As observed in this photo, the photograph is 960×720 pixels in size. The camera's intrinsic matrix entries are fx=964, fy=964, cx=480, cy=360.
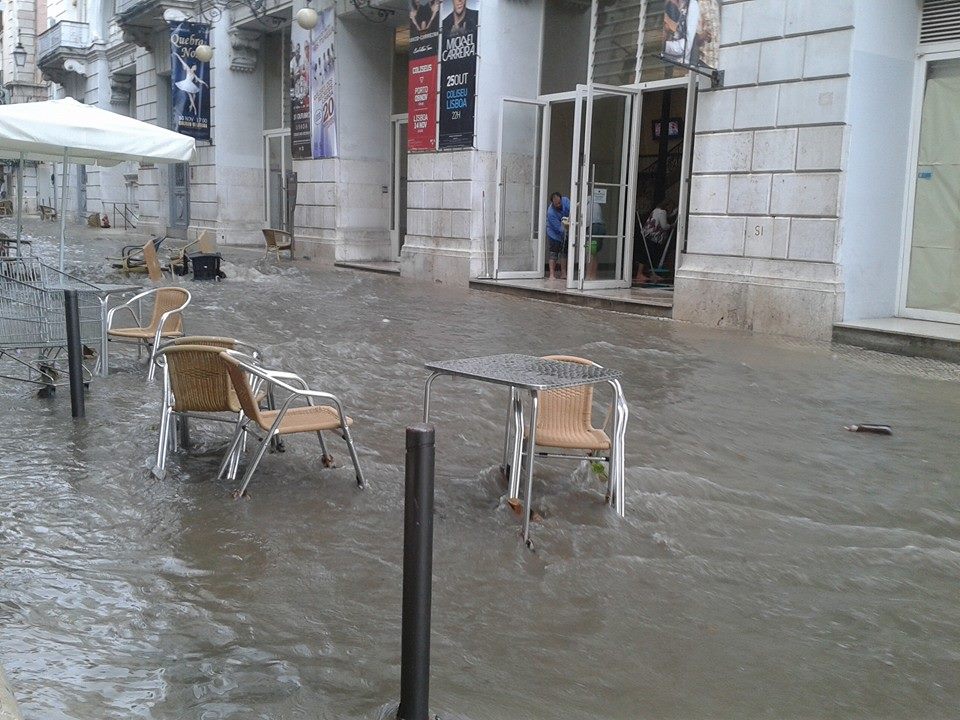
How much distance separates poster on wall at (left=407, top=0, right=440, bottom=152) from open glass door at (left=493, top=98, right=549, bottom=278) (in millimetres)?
1489

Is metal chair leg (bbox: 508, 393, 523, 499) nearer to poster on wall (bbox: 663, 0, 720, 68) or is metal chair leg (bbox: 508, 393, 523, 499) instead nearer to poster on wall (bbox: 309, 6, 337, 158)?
poster on wall (bbox: 663, 0, 720, 68)

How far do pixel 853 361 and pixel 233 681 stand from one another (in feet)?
26.2

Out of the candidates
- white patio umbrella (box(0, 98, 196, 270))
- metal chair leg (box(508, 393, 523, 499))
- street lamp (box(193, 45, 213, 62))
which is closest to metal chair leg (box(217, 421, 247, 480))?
metal chair leg (box(508, 393, 523, 499))

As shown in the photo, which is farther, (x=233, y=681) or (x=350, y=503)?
(x=350, y=503)

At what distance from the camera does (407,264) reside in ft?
59.5

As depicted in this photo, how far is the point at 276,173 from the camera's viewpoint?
26422 millimetres

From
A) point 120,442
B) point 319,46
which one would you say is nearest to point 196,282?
→ point 319,46

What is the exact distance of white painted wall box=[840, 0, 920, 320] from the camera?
10.6m

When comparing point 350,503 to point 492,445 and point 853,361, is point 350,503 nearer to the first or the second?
point 492,445

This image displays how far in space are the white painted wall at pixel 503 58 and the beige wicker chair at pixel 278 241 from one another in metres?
6.71

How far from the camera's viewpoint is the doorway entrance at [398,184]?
70.2 ft

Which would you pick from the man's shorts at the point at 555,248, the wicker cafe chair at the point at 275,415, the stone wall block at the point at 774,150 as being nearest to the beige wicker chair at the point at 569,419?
the wicker cafe chair at the point at 275,415

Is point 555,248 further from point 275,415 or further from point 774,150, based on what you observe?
point 275,415

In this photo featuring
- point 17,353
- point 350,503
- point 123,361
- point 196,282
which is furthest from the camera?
point 196,282
